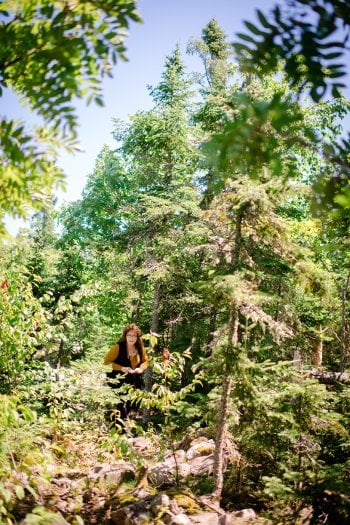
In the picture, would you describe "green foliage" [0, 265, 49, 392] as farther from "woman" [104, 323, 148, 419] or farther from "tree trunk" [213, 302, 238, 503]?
"tree trunk" [213, 302, 238, 503]

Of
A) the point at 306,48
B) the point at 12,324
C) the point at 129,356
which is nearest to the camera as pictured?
the point at 306,48

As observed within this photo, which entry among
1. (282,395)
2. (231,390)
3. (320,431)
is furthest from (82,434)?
(320,431)

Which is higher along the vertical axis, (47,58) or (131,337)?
(47,58)

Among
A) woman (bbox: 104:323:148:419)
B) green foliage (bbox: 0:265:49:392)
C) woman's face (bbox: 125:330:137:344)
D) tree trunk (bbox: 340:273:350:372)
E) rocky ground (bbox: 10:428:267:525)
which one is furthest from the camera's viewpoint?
tree trunk (bbox: 340:273:350:372)

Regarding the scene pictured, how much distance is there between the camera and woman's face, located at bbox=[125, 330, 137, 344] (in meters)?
7.11

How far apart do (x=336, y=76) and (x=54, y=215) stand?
22.2 meters

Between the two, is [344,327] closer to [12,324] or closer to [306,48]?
[12,324]

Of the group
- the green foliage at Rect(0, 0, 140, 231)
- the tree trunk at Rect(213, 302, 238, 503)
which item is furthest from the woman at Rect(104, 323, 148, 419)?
the green foliage at Rect(0, 0, 140, 231)

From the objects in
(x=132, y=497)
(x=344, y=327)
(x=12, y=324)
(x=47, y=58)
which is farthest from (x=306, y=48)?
(x=344, y=327)

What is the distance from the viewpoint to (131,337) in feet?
23.4

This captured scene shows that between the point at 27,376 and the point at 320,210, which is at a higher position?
the point at 320,210

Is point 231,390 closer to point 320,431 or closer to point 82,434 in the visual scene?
point 320,431

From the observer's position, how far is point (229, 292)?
15.9 feet

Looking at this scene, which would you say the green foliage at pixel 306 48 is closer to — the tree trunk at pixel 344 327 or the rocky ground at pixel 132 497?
the rocky ground at pixel 132 497
